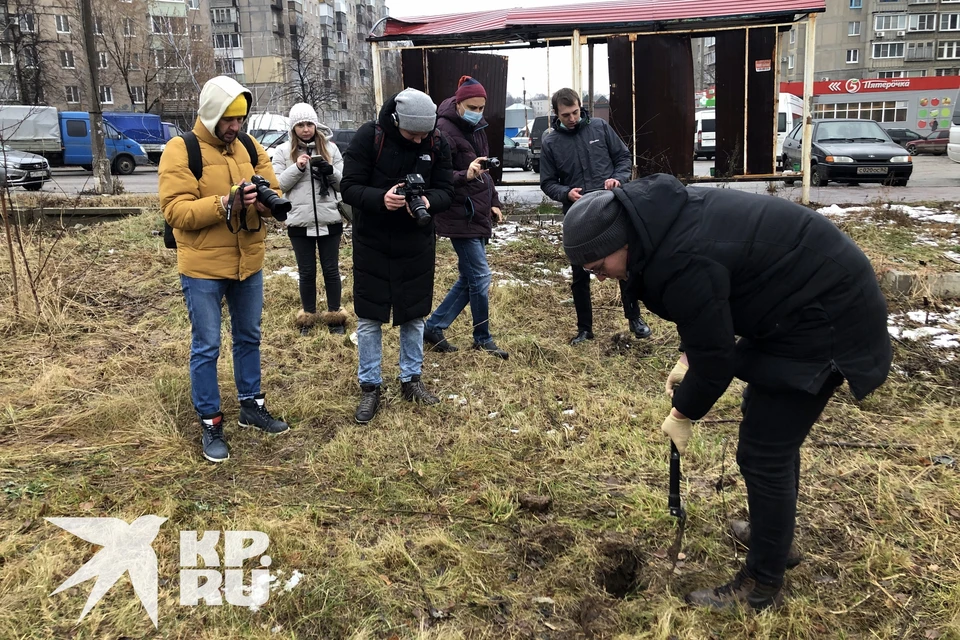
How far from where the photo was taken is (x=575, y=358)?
486cm

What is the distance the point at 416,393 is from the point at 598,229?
7.71 ft

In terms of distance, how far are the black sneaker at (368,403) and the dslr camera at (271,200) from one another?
1175mm

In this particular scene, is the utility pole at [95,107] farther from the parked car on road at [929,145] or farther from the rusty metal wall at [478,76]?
the parked car on road at [929,145]

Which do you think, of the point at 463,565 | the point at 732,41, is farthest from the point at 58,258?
the point at 732,41

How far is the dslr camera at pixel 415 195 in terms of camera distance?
143 inches

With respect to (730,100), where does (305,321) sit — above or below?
below

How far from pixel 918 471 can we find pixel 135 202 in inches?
486

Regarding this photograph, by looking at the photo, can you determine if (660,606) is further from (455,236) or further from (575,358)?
(455,236)

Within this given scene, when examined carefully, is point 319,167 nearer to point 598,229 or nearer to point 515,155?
point 598,229

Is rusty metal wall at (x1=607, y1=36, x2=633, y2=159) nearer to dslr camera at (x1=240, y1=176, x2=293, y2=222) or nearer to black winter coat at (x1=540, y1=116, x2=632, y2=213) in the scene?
black winter coat at (x1=540, y1=116, x2=632, y2=213)

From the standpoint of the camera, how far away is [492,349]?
4.96m

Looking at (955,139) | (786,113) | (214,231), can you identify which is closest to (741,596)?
(214,231)

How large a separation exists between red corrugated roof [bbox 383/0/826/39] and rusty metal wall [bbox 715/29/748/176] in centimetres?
36

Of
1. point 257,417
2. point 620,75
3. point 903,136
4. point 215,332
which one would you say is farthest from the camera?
point 903,136
